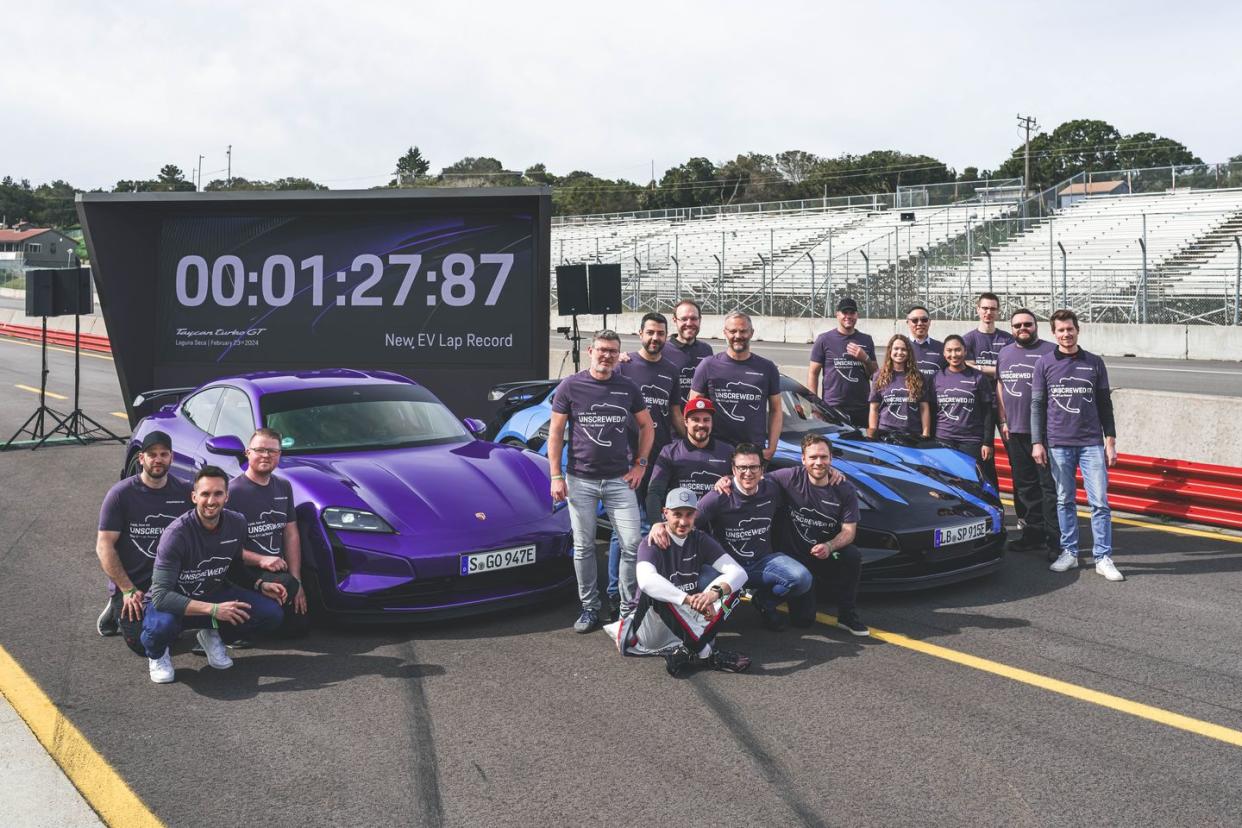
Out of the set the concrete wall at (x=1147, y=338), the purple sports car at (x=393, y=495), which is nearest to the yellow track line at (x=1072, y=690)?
the purple sports car at (x=393, y=495)

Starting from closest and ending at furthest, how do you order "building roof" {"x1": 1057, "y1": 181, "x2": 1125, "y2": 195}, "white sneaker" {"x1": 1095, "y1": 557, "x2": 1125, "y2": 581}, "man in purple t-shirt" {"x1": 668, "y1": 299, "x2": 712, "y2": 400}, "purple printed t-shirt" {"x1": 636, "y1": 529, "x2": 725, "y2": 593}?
"purple printed t-shirt" {"x1": 636, "y1": 529, "x2": 725, "y2": 593} → "white sneaker" {"x1": 1095, "y1": 557, "x2": 1125, "y2": 581} → "man in purple t-shirt" {"x1": 668, "y1": 299, "x2": 712, "y2": 400} → "building roof" {"x1": 1057, "y1": 181, "x2": 1125, "y2": 195}

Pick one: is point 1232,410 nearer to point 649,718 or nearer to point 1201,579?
point 1201,579

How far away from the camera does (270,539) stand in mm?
5984

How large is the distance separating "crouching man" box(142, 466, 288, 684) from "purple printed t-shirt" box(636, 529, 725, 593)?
1952mm

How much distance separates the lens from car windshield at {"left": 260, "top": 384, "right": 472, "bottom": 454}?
7.25 meters

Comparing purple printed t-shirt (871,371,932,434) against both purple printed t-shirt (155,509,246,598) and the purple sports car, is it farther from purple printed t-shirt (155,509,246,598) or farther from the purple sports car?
purple printed t-shirt (155,509,246,598)

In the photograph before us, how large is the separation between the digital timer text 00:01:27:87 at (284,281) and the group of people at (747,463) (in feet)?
16.7

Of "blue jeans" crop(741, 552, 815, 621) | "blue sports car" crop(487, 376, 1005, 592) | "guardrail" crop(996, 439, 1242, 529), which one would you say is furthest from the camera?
"guardrail" crop(996, 439, 1242, 529)

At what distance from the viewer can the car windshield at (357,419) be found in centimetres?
725

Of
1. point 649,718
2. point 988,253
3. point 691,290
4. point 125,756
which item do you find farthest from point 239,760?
point 691,290

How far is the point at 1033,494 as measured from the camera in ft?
27.0

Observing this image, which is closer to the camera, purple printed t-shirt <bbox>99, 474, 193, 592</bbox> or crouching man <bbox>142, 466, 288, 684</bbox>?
crouching man <bbox>142, 466, 288, 684</bbox>

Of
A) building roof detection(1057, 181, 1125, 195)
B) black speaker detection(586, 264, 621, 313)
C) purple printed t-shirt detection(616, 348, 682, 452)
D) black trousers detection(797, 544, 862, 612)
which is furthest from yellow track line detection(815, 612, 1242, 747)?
building roof detection(1057, 181, 1125, 195)

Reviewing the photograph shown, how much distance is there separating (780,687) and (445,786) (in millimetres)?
1838
